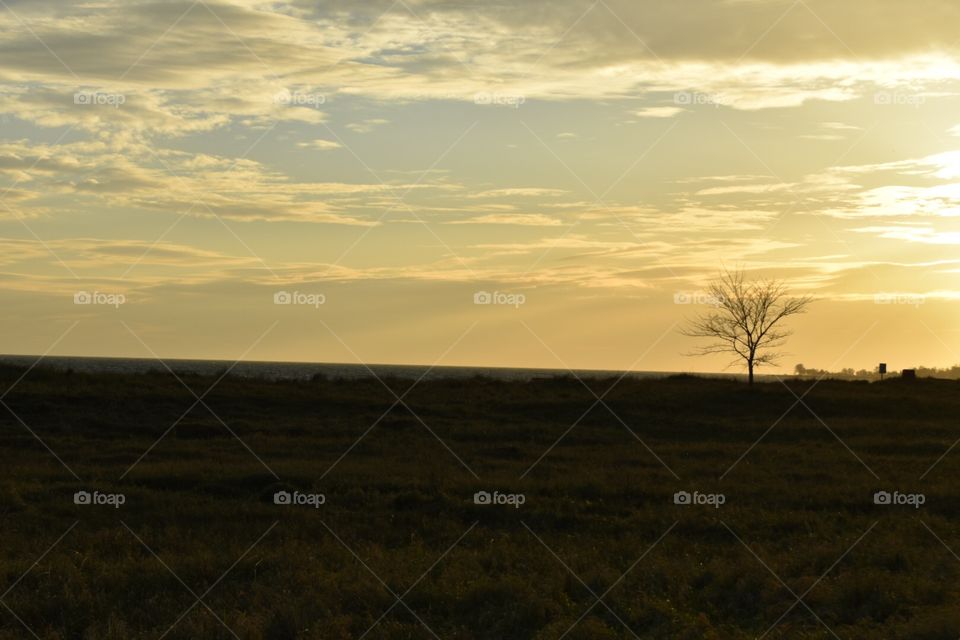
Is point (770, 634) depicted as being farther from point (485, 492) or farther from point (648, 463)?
point (648, 463)

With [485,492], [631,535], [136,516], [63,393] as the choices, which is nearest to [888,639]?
[631,535]

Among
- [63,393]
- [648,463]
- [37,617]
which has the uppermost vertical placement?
[63,393]

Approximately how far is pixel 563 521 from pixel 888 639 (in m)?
8.55

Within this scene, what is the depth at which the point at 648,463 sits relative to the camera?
25.6 meters
